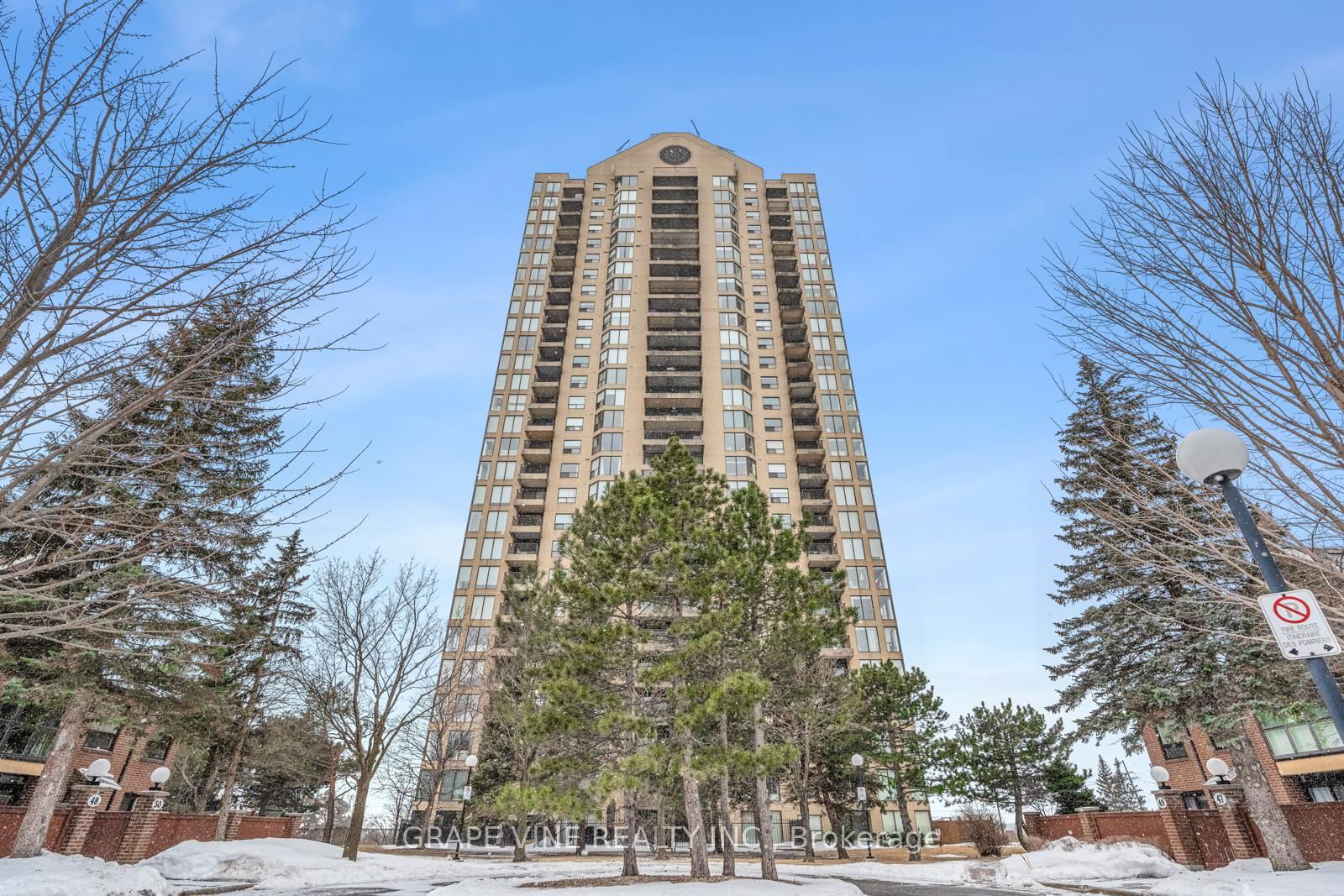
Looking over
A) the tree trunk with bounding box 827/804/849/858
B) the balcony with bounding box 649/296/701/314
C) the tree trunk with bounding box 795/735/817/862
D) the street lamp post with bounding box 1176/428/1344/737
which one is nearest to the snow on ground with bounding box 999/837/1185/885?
the tree trunk with bounding box 795/735/817/862

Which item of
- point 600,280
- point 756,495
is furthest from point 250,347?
point 600,280

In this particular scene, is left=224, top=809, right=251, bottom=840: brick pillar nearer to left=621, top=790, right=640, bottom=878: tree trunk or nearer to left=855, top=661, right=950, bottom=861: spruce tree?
left=621, top=790, right=640, bottom=878: tree trunk

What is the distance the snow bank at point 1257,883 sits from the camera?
10.6 metres

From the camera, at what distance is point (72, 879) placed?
10.9 metres

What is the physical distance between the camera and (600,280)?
61.4 metres

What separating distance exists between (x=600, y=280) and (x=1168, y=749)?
53.2 metres

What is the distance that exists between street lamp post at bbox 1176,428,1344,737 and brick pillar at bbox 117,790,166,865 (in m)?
22.0

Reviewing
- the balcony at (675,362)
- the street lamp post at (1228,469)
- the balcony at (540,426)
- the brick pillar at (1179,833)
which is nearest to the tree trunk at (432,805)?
the brick pillar at (1179,833)

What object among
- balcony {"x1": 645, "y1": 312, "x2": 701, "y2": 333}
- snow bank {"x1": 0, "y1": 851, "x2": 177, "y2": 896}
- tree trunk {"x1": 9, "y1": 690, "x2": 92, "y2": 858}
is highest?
balcony {"x1": 645, "y1": 312, "x2": 701, "y2": 333}

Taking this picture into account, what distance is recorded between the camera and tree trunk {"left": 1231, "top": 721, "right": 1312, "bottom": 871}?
14.0m

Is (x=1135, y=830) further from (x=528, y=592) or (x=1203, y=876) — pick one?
(x=528, y=592)

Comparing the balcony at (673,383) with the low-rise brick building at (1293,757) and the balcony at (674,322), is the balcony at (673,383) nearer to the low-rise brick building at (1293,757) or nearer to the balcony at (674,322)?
the balcony at (674,322)

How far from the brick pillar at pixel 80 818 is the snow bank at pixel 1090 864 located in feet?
75.0

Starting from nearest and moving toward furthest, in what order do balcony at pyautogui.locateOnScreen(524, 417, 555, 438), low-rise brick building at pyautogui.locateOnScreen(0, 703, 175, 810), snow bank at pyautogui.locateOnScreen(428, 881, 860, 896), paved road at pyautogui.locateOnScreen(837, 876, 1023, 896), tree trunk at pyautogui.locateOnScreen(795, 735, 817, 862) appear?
snow bank at pyautogui.locateOnScreen(428, 881, 860, 896) < paved road at pyautogui.locateOnScreen(837, 876, 1023, 896) < low-rise brick building at pyautogui.locateOnScreen(0, 703, 175, 810) < tree trunk at pyautogui.locateOnScreen(795, 735, 817, 862) < balcony at pyautogui.locateOnScreen(524, 417, 555, 438)
